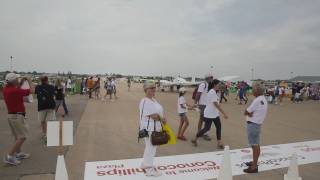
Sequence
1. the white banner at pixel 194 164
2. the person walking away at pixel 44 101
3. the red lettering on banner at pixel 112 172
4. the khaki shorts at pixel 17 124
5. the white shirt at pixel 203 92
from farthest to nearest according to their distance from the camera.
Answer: the white shirt at pixel 203 92, the person walking away at pixel 44 101, the khaki shorts at pixel 17 124, the red lettering on banner at pixel 112 172, the white banner at pixel 194 164

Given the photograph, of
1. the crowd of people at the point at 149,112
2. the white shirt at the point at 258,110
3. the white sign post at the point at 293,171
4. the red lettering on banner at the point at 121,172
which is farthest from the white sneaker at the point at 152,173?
the white sign post at the point at 293,171

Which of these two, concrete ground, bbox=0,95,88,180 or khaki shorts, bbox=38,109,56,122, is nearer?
concrete ground, bbox=0,95,88,180

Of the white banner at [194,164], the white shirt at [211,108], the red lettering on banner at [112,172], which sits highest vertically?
the white shirt at [211,108]

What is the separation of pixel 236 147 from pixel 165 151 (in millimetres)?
1970

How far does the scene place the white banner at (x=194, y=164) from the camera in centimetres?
617

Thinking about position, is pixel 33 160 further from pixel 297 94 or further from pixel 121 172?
pixel 297 94

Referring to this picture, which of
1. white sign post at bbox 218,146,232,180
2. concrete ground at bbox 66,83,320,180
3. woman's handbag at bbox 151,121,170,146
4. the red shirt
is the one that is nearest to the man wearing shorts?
the red shirt

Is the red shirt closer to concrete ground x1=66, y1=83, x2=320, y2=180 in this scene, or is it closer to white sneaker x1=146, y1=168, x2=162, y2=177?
concrete ground x1=66, y1=83, x2=320, y2=180

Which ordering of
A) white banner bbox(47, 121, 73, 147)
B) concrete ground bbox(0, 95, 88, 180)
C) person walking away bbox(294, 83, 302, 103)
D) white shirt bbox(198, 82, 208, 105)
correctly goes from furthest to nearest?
person walking away bbox(294, 83, 302, 103) → white shirt bbox(198, 82, 208, 105) → concrete ground bbox(0, 95, 88, 180) → white banner bbox(47, 121, 73, 147)

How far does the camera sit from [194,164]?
6.89 m

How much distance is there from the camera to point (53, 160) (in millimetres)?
7051

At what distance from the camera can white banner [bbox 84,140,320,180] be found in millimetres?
6168

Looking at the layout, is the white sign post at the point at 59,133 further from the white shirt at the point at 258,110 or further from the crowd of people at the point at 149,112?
the white shirt at the point at 258,110

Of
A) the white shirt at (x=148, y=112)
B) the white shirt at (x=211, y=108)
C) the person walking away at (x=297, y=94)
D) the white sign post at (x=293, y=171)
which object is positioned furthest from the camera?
the person walking away at (x=297, y=94)
